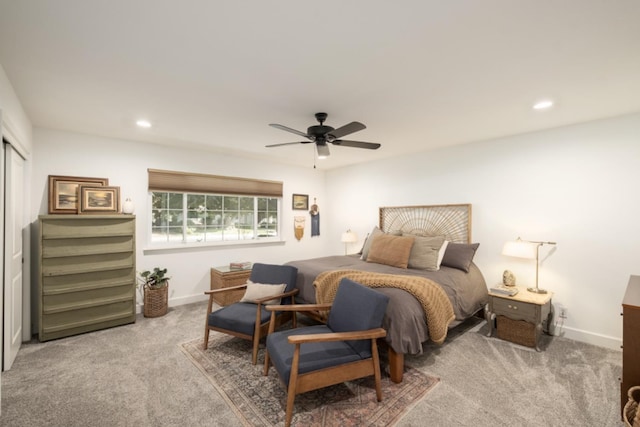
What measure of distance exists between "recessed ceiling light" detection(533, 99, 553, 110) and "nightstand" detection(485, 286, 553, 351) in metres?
1.93

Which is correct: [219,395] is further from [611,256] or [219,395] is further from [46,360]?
[611,256]

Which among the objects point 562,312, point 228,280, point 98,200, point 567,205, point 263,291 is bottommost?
point 562,312

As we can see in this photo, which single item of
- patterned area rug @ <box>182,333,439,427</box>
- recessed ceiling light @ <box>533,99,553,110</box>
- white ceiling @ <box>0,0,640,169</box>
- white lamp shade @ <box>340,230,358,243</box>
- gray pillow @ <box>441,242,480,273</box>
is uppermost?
white ceiling @ <box>0,0,640,169</box>

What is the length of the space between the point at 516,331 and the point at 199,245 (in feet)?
14.2

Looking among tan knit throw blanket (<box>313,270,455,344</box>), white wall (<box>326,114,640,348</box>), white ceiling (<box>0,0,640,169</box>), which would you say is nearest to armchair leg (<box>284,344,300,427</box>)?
tan knit throw blanket (<box>313,270,455,344</box>)

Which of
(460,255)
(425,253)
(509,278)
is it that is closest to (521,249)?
(509,278)

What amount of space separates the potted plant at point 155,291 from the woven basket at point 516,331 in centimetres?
418

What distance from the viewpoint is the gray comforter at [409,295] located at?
234 centimetres

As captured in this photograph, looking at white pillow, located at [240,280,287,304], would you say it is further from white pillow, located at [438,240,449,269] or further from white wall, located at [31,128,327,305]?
white pillow, located at [438,240,449,269]

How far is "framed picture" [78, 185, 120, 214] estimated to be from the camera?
341cm

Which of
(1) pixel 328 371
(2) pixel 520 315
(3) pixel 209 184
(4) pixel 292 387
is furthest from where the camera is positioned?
(3) pixel 209 184

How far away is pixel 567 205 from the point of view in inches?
127

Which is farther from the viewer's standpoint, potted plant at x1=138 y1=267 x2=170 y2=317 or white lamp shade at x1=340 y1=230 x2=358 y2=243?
white lamp shade at x1=340 y1=230 x2=358 y2=243

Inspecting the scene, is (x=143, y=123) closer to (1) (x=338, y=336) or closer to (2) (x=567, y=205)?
(1) (x=338, y=336)
